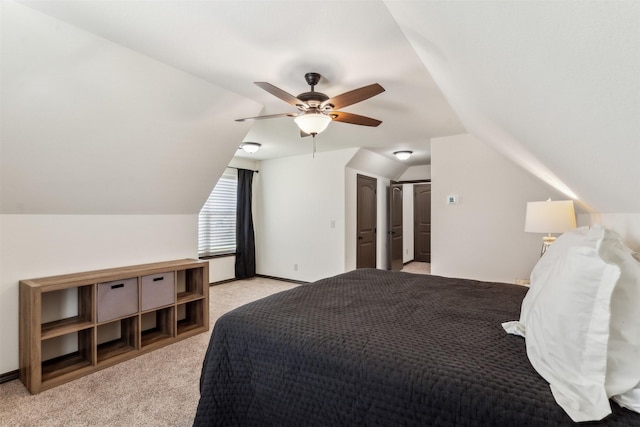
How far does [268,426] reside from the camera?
136cm

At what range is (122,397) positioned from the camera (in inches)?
85.3

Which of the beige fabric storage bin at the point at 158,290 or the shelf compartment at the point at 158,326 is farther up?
the beige fabric storage bin at the point at 158,290

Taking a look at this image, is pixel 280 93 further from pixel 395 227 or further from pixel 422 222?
pixel 422 222

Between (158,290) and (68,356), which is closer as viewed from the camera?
(68,356)

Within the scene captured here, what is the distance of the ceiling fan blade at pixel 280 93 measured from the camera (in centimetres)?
206

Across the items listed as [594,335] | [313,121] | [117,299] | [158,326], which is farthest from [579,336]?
[158,326]

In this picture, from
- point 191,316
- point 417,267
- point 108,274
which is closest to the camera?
point 108,274

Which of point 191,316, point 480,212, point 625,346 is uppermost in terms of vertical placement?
point 480,212

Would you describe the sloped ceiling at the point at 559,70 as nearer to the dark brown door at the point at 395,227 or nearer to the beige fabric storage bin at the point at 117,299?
the beige fabric storage bin at the point at 117,299

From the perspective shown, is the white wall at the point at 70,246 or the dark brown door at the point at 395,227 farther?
the dark brown door at the point at 395,227

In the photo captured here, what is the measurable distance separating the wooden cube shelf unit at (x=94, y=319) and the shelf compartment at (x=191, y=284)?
0.08 ft

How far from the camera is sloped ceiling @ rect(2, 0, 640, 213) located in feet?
2.53

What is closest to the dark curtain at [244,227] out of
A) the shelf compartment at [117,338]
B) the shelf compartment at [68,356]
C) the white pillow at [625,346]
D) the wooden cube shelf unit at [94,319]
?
the wooden cube shelf unit at [94,319]

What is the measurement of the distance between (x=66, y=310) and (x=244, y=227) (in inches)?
124
